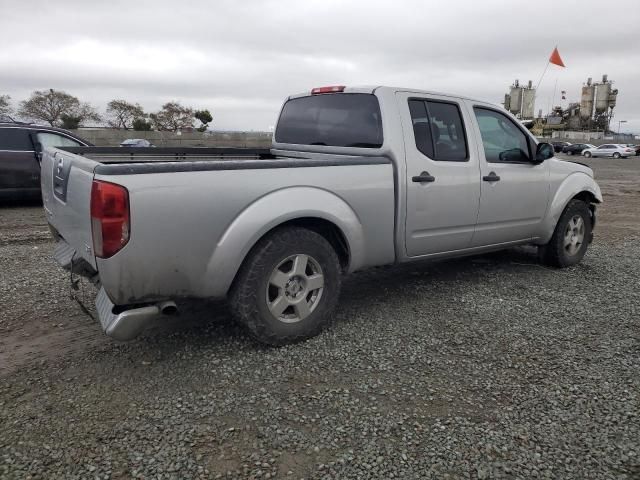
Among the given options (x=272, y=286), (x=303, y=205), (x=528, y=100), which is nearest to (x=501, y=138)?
(x=303, y=205)

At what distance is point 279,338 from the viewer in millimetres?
Result: 3441

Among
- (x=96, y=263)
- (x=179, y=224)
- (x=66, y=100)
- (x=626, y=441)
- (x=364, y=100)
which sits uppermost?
(x=66, y=100)

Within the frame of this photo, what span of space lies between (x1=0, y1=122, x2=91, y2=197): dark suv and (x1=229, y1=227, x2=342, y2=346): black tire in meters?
6.99

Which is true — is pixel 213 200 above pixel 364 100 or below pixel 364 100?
below

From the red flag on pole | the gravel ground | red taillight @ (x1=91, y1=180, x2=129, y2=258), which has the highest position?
the red flag on pole

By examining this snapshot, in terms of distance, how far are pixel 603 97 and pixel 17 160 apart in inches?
3655

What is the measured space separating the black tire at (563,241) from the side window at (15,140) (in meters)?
8.58

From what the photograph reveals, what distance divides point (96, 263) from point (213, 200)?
74 cm

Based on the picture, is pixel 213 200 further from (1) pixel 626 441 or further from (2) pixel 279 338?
(1) pixel 626 441

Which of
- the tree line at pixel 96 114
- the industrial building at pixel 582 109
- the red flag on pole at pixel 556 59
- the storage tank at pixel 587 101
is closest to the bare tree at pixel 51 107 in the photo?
the tree line at pixel 96 114

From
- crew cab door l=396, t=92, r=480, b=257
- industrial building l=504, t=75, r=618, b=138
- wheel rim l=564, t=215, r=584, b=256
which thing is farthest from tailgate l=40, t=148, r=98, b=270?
industrial building l=504, t=75, r=618, b=138

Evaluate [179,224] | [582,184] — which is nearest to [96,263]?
[179,224]

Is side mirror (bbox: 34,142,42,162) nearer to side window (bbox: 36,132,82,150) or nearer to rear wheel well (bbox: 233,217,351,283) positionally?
side window (bbox: 36,132,82,150)

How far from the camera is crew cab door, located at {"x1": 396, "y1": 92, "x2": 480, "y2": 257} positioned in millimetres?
4117
